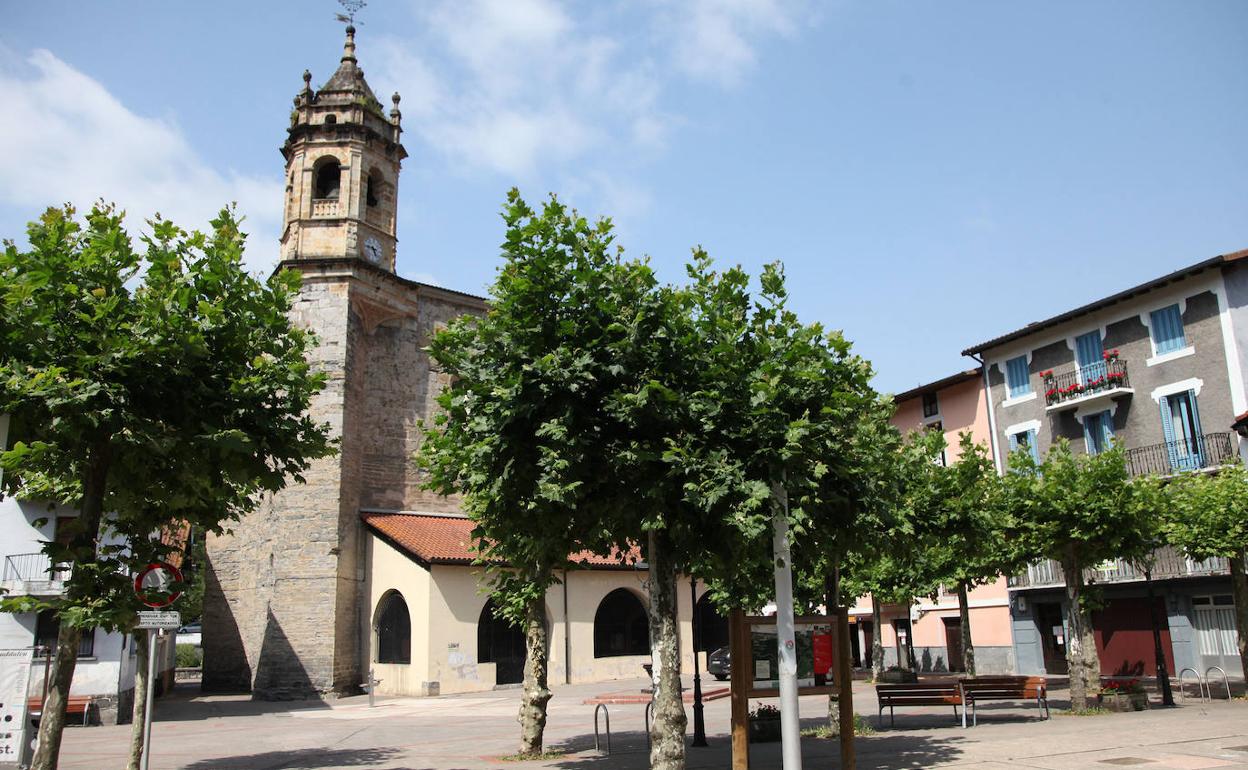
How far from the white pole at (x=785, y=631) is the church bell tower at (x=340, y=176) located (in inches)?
1027

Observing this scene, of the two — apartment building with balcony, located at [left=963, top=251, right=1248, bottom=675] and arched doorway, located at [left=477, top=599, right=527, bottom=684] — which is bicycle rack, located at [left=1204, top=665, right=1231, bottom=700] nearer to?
apartment building with balcony, located at [left=963, top=251, right=1248, bottom=675]

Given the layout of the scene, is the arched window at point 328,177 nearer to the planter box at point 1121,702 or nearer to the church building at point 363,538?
the church building at point 363,538

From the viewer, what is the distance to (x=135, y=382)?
8.68m

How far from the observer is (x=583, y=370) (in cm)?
955

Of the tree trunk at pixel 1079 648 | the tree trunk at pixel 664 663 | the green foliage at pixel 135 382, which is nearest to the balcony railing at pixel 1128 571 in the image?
the tree trunk at pixel 1079 648

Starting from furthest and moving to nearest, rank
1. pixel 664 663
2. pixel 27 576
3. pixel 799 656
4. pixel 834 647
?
pixel 27 576
pixel 834 647
pixel 799 656
pixel 664 663

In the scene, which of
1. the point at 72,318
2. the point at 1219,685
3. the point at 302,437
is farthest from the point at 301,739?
the point at 1219,685

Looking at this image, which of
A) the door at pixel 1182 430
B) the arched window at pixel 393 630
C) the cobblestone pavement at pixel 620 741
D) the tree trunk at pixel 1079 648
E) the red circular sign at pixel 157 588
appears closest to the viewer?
the red circular sign at pixel 157 588

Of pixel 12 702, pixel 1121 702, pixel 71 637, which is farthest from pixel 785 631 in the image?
pixel 1121 702

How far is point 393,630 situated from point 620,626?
8289 mm

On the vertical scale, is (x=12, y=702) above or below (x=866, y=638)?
above

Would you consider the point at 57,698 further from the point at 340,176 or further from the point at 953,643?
the point at 953,643

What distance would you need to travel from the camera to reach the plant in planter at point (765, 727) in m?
14.5

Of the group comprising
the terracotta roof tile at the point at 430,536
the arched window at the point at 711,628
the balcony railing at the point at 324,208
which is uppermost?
the balcony railing at the point at 324,208
